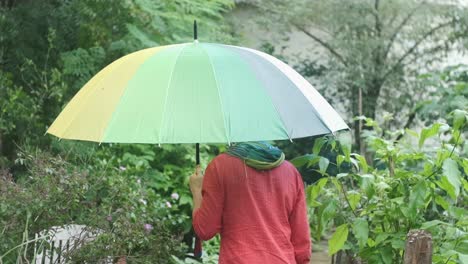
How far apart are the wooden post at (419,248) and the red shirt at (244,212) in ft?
2.28

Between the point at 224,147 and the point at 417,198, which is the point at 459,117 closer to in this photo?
the point at 417,198

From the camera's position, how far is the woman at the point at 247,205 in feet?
14.0

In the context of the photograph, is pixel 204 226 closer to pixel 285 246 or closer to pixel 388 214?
pixel 285 246

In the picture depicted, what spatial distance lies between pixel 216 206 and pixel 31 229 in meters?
1.93

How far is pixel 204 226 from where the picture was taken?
14.1 feet

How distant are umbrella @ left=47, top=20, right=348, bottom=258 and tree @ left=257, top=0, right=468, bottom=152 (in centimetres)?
790

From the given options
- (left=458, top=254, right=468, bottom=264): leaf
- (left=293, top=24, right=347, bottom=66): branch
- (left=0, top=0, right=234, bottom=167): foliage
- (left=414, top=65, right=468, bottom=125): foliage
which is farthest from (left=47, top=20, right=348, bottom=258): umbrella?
(left=293, top=24, right=347, bottom=66): branch

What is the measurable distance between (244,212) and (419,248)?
1.02m

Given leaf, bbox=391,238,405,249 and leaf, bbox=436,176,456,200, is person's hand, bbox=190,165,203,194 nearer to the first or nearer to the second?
leaf, bbox=391,238,405,249

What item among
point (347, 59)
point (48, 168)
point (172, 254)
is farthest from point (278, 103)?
point (347, 59)

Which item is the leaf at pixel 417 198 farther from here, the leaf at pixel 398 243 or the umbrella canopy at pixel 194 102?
the umbrella canopy at pixel 194 102

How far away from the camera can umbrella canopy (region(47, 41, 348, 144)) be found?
156 inches

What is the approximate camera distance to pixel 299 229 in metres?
4.45

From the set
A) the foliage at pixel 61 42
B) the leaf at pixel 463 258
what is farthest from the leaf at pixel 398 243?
the foliage at pixel 61 42
